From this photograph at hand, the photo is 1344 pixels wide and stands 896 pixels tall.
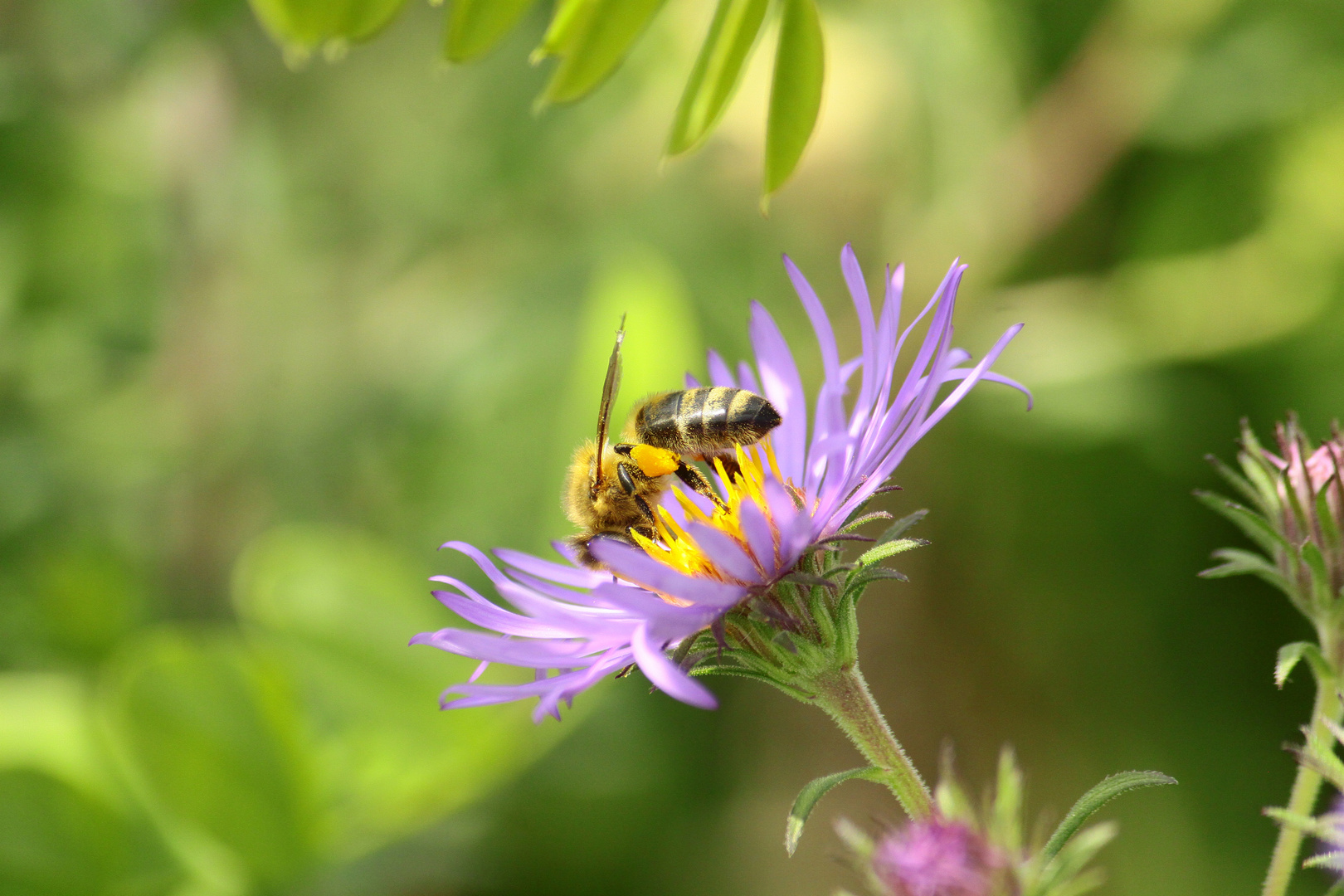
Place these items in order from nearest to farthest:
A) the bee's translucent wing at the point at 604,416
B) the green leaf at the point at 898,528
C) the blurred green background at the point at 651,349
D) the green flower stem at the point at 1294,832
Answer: the green flower stem at the point at 1294,832
the green leaf at the point at 898,528
the bee's translucent wing at the point at 604,416
the blurred green background at the point at 651,349

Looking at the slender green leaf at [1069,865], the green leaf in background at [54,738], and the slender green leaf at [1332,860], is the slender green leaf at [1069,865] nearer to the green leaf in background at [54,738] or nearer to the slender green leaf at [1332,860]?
the slender green leaf at [1332,860]

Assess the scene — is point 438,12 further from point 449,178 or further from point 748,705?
point 748,705

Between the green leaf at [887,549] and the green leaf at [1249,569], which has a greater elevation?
the green leaf at [887,549]

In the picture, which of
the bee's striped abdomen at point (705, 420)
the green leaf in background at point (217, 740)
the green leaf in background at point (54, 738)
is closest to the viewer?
the bee's striped abdomen at point (705, 420)

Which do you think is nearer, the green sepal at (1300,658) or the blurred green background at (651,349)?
the green sepal at (1300,658)

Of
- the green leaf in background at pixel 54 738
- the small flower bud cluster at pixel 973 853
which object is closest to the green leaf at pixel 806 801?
the small flower bud cluster at pixel 973 853

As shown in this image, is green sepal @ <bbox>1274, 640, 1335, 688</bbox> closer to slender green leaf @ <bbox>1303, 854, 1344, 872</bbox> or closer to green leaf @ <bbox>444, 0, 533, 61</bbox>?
slender green leaf @ <bbox>1303, 854, 1344, 872</bbox>

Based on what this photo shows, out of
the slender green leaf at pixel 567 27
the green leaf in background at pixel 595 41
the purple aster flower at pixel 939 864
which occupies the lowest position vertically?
the purple aster flower at pixel 939 864
